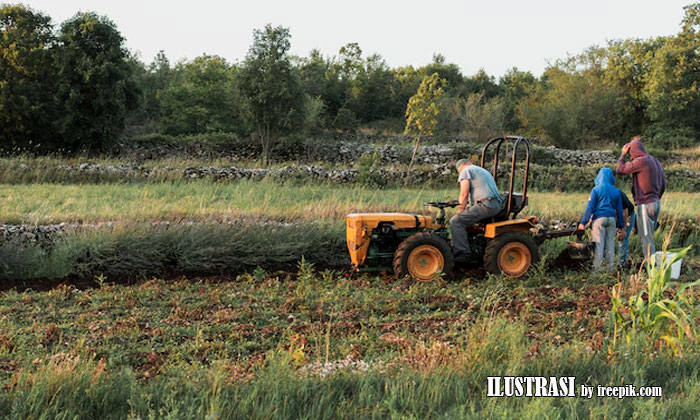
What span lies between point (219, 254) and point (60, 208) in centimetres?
434

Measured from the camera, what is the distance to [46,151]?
2622cm

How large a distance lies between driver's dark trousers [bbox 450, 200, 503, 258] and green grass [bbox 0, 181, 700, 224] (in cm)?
273

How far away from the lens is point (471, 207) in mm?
8688

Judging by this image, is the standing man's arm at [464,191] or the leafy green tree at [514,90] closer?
the standing man's arm at [464,191]

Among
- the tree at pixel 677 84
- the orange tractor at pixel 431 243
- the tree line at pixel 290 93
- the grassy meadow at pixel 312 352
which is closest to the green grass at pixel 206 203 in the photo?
the orange tractor at pixel 431 243

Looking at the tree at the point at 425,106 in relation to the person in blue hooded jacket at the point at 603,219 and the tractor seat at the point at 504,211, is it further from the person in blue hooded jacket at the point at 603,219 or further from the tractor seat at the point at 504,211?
the tractor seat at the point at 504,211

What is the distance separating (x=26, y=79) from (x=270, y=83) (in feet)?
33.3

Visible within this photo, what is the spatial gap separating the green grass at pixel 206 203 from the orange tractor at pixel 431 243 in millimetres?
2131

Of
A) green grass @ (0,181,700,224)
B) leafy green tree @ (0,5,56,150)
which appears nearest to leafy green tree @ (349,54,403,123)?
leafy green tree @ (0,5,56,150)

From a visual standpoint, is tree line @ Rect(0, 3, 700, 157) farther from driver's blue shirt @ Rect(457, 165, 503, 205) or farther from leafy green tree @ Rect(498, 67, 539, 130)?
driver's blue shirt @ Rect(457, 165, 503, 205)

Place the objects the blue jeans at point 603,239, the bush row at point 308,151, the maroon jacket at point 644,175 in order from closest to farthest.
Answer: the blue jeans at point 603,239 < the maroon jacket at point 644,175 < the bush row at point 308,151

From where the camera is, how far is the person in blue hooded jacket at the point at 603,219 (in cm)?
931

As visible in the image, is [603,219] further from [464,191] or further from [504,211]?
[464,191]

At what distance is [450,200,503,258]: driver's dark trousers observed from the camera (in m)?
8.61
